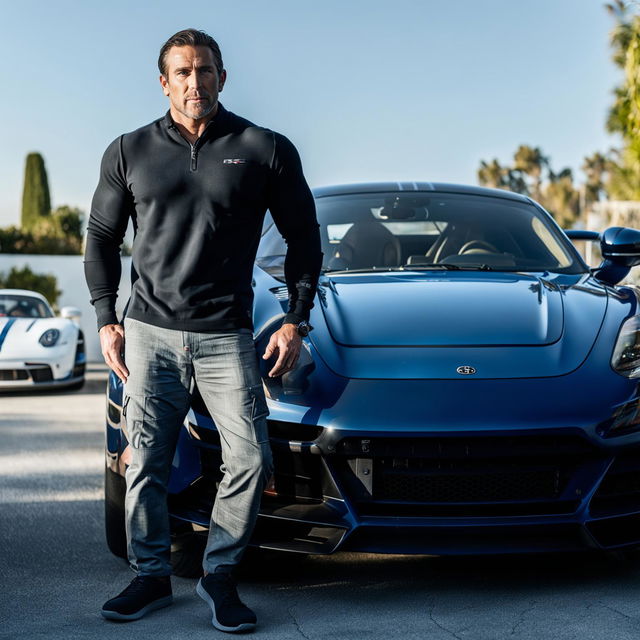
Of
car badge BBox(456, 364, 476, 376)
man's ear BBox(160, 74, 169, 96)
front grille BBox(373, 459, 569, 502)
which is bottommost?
front grille BBox(373, 459, 569, 502)

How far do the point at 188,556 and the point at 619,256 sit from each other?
2.22 m

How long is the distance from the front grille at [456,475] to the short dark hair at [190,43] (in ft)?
4.18

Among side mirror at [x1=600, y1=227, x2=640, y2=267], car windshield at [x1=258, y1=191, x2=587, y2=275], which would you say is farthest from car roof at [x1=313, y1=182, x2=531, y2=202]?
side mirror at [x1=600, y1=227, x2=640, y2=267]

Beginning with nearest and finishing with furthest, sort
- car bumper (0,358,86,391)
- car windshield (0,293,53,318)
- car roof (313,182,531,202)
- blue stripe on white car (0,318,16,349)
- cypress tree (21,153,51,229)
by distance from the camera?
car roof (313,182,531,202) < car bumper (0,358,86,391) < blue stripe on white car (0,318,16,349) < car windshield (0,293,53,318) < cypress tree (21,153,51,229)

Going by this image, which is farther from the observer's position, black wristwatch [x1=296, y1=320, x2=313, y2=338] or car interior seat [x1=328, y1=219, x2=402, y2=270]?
car interior seat [x1=328, y1=219, x2=402, y2=270]

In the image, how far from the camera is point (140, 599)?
322 centimetres

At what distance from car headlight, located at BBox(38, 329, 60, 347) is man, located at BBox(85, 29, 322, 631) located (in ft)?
23.7

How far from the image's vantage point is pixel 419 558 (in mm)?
3885

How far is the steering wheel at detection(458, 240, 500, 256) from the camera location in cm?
472

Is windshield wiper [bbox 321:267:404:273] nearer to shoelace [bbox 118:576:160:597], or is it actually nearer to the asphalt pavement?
the asphalt pavement

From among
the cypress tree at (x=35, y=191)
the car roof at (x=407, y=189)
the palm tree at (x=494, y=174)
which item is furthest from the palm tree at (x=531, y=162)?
the car roof at (x=407, y=189)

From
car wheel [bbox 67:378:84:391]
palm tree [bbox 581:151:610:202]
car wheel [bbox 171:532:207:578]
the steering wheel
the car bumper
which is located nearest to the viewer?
car wheel [bbox 171:532:207:578]

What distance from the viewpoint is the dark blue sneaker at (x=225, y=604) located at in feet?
10.1

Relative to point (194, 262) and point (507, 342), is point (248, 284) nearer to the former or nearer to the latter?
point (194, 262)
